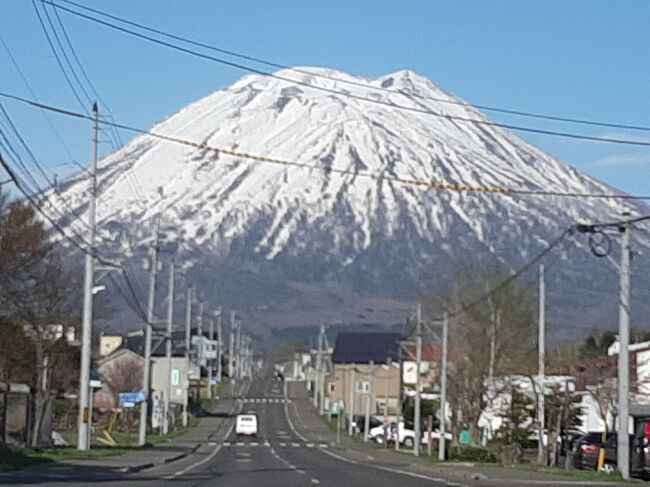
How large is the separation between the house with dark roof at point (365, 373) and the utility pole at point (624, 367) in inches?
2537

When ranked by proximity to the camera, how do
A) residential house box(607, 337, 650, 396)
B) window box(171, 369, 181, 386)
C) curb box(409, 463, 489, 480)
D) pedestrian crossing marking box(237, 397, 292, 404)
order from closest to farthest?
curb box(409, 463, 489, 480), residential house box(607, 337, 650, 396), window box(171, 369, 181, 386), pedestrian crossing marking box(237, 397, 292, 404)

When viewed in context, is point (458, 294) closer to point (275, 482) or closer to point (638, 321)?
point (275, 482)

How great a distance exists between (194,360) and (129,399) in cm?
6785

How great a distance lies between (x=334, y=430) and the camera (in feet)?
330

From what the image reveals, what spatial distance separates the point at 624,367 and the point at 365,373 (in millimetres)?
84921

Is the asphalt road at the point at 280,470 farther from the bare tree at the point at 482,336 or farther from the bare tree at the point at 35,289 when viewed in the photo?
the bare tree at the point at 35,289

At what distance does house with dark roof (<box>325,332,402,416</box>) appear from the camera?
11556 cm

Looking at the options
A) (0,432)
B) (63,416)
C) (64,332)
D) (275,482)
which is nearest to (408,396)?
(63,416)

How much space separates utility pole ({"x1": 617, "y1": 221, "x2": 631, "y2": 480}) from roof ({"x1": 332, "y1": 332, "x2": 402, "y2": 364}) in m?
95.4

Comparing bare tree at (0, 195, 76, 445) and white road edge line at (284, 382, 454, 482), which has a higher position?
bare tree at (0, 195, 76, 445)

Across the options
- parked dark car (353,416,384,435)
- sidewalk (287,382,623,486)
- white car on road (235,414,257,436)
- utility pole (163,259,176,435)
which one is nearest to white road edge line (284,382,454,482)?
sidewalk (287,382,623,486)

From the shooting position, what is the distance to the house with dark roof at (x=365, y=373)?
11556 centimetres

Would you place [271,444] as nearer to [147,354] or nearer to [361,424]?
[147,354]

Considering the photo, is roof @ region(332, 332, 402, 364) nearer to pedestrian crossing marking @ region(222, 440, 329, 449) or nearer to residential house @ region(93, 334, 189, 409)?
residential house @ region(93, 334, 189, 409)
